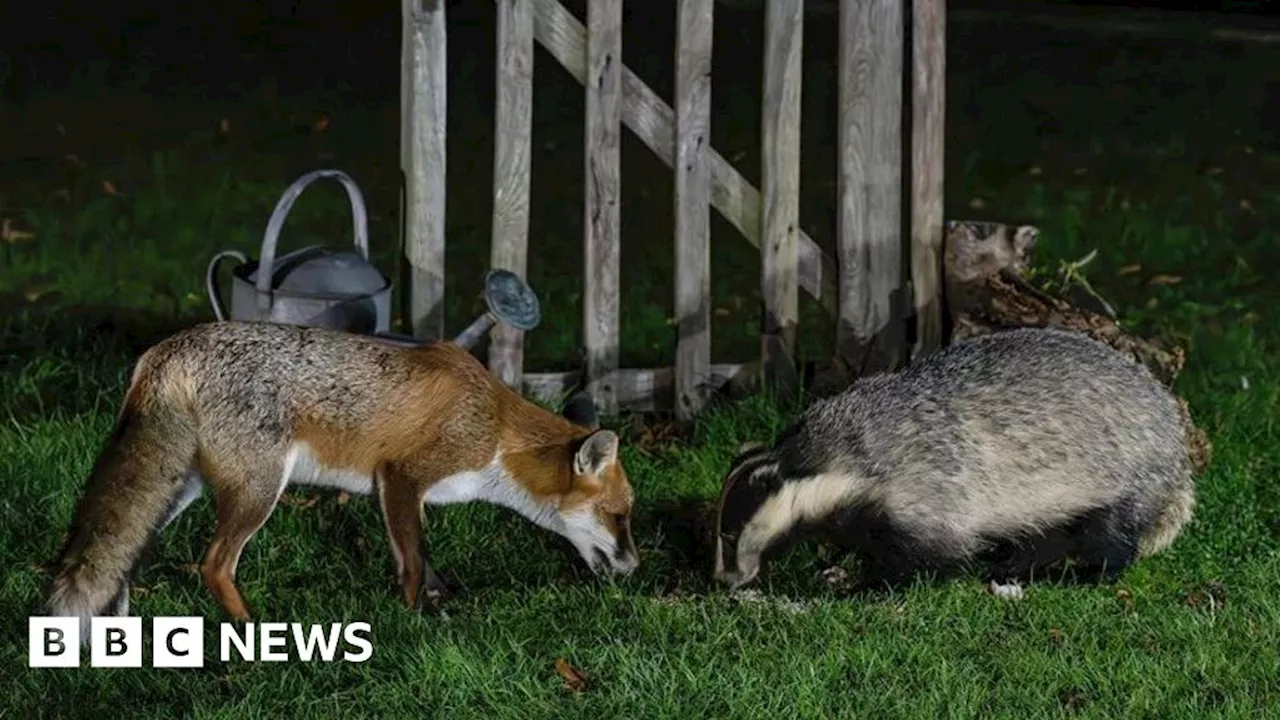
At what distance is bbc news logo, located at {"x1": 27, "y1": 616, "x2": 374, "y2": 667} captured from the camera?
684cm

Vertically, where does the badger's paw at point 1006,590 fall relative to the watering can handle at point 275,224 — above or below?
below

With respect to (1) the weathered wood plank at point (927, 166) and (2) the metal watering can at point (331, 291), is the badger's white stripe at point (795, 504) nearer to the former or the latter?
(2) the metal watering can at point (331, 291)

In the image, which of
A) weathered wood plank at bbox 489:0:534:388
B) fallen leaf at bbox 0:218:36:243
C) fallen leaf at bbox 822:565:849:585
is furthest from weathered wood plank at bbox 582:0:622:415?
fallen leaf at bbox 0:218:36:243

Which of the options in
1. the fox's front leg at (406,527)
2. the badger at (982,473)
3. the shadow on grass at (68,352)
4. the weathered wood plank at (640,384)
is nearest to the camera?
the fox's front leg at (406,527)

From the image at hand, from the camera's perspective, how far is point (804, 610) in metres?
7.47

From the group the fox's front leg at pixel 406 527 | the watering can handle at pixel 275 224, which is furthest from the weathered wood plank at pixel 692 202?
the fox's front leg at pixel 406 527

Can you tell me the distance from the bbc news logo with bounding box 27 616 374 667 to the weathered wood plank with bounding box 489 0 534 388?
2.31 meters

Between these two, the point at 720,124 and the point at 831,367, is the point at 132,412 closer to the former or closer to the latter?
the point at 831,367

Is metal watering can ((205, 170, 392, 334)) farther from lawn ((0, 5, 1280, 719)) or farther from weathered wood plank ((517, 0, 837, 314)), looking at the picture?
weathered wood plank ((517, 0, 837, 314))

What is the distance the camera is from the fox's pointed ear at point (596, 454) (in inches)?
293

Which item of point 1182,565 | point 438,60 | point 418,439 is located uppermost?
point 438,60

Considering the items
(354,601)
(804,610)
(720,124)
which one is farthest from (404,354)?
(720,124)

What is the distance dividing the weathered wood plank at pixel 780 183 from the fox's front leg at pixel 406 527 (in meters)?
2.44

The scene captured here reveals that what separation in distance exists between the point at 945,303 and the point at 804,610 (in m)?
2.40
